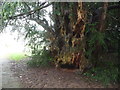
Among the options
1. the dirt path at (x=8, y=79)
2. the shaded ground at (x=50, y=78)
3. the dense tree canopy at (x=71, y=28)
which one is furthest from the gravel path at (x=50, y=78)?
the dense tree canopy at (x=71, y=28)

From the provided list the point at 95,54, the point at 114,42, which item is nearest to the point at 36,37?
the point at 95,54

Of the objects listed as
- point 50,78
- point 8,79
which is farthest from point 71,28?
point 8,79

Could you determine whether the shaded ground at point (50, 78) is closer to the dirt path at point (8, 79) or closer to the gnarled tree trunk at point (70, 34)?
the dirt path at point (8, 79)

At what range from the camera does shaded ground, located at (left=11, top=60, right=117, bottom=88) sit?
12.6ft

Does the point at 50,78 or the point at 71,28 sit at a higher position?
the point at 71,28

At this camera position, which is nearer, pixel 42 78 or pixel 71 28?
pixel 42 78

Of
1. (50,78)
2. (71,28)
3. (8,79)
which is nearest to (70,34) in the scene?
(71,28)

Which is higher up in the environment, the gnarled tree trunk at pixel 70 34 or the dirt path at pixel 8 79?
the gnarled tree trunk at pixel 70 34

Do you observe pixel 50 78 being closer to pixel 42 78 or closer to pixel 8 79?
pixel 42 78

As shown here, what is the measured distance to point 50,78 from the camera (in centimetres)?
417

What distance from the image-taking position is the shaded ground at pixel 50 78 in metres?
3.83

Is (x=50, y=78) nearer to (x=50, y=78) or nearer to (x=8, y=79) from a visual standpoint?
(x=50, y=78)

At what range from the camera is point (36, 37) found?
5.00m

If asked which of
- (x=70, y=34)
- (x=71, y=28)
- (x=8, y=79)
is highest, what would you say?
(x=71, y=28)
